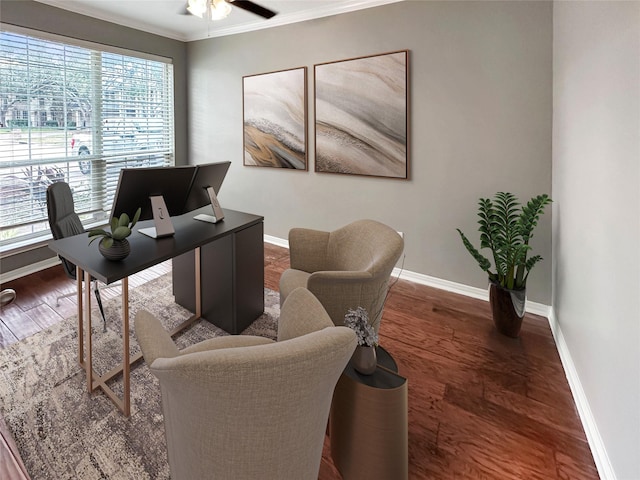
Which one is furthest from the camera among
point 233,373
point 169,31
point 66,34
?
point 169,31

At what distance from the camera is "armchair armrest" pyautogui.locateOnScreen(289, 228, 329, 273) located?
235 centimetres

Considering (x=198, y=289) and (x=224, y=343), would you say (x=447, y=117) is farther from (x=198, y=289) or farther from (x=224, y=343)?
(x=224, y=343)

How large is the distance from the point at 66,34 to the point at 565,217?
15.1 feet

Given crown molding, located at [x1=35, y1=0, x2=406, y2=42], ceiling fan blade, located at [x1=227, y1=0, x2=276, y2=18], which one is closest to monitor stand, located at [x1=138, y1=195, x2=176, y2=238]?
ceiling fan blade, located at [x1=227, y1=0, x2=276, y2=18]

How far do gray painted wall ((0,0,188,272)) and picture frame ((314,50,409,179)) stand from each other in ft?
7.17

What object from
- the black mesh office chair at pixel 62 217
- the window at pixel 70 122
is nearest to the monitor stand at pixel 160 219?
the black mesh office chair at pixel 62 217

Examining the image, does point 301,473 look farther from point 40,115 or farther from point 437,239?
point 40,115

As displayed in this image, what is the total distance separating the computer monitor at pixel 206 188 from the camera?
2254 mm

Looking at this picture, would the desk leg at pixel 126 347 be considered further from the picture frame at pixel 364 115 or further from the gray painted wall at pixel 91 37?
the gray painted wall at pixel 91 37

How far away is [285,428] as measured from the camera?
0.98 meters

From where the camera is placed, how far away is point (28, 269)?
357 centimetres

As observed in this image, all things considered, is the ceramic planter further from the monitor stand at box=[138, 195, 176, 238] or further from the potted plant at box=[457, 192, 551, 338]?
the monitor stand at box=[138, 195, 176, 238]

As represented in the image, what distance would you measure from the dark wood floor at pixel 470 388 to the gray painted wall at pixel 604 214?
166 millimetres

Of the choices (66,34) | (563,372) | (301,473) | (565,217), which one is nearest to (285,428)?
(301,473)
